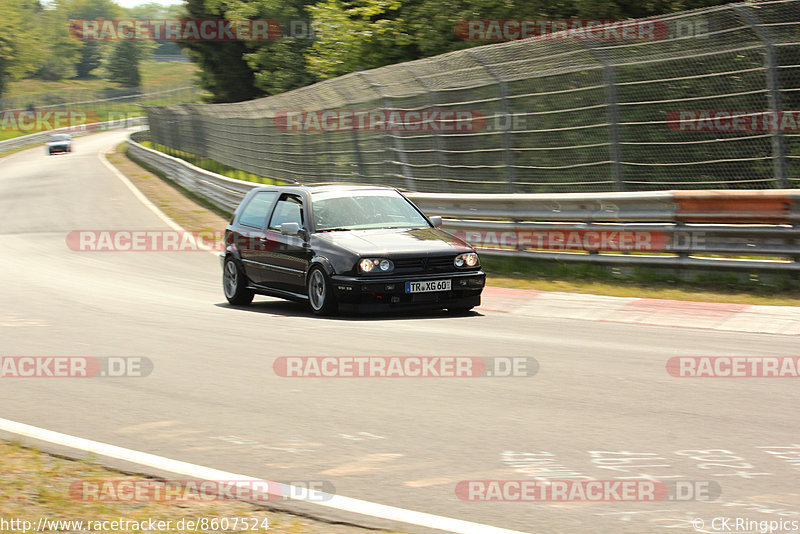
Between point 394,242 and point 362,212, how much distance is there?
99 cm

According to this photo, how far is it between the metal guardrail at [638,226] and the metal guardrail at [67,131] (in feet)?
193

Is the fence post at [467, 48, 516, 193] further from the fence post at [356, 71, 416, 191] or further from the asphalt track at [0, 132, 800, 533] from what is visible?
the asphalt track at [0, 132, 800, 533]

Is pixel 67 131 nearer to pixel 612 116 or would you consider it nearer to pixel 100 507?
pixel 612 116

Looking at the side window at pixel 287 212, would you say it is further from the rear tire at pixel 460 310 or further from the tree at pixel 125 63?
the tree at pixel 125 63

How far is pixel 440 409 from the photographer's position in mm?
6113

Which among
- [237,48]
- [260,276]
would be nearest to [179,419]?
[260,276]

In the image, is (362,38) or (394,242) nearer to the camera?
(394,242)

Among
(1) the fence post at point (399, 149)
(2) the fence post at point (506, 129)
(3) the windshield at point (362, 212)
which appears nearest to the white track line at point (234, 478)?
(3) the windshield at point (362, 212)

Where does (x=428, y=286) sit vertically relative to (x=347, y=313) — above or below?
above

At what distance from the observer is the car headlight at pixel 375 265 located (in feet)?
34.1

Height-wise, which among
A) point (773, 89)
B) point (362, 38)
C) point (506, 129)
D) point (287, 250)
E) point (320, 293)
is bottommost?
point (320, 293)

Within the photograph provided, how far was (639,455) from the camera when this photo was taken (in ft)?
16.2

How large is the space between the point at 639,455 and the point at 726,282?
7.26 metres

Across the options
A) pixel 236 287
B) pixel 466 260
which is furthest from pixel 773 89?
pixel 236 287
